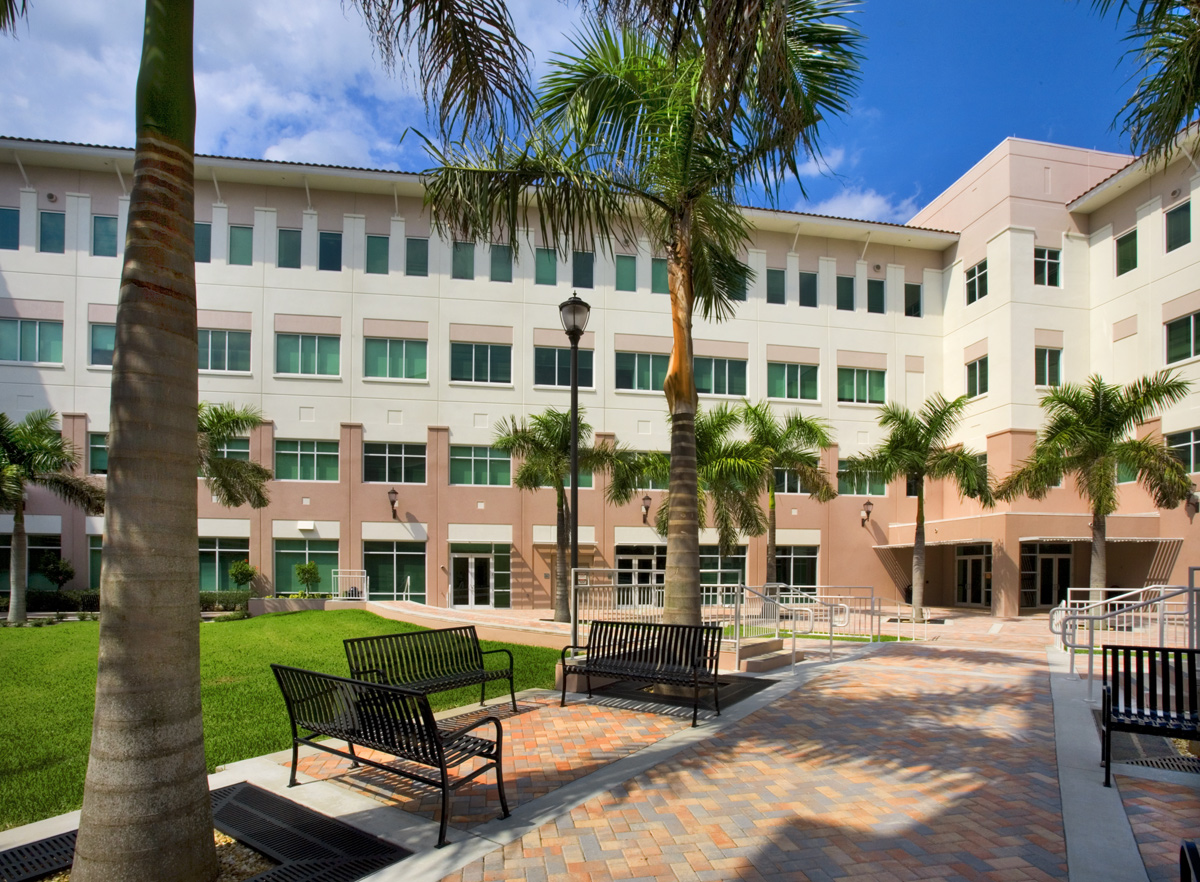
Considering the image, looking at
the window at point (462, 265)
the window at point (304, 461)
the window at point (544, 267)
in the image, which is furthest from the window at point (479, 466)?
the window at point (544, 267)

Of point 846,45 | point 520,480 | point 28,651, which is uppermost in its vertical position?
point 846,45

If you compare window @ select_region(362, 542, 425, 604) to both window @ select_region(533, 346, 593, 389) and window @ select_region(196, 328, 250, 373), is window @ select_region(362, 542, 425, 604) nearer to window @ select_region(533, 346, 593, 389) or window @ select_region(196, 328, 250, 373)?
window @ select_region(533, 346, 593, 389)

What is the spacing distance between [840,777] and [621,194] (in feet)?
22.3

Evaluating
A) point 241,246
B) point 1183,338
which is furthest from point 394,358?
point 1183,338

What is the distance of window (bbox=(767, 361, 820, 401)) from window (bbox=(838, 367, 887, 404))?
4.22ft

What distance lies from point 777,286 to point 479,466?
47.9 feet

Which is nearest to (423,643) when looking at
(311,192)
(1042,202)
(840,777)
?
(840,777)

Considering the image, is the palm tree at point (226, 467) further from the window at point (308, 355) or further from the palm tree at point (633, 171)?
the palm tree at point (633, 171)

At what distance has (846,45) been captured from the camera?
28.0ft

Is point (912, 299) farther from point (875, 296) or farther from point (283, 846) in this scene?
point (283, 846)

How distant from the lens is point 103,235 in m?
29.0

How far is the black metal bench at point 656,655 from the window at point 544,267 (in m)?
23.5

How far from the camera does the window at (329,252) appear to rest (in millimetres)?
30000

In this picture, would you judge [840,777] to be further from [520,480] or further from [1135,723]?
[520,480]
